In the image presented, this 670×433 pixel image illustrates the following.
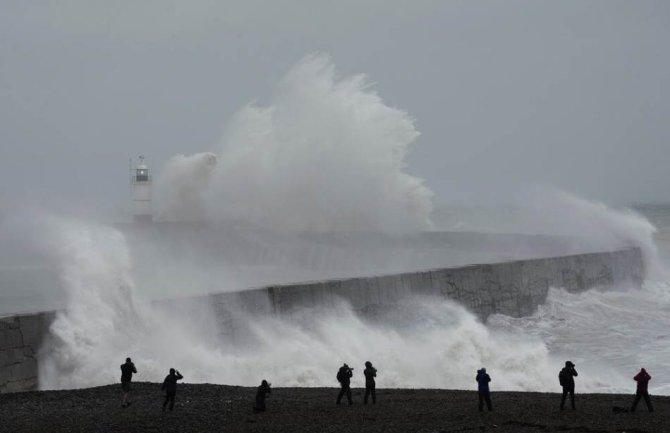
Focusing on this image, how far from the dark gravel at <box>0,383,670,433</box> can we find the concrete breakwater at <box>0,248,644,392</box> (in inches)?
29.9

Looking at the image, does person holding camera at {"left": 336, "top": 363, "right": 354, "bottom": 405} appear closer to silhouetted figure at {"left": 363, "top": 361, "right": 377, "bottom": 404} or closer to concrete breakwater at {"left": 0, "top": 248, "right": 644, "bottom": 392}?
silhouetted figure at {"left": 363, "top": 361, "right": 377, "bottom": 404}

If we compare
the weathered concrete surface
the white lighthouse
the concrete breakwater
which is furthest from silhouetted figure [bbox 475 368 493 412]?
the white lighthouse

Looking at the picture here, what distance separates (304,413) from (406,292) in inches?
276

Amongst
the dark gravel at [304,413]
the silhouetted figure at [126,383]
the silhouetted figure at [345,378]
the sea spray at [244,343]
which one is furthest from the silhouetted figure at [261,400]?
the sea spray at [244,343]

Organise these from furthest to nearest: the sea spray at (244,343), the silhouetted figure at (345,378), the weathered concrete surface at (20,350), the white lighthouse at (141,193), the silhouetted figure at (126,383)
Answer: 1. the white lighthouse at (141,193)
2. the sea spray at (244,343)
3. the weathered concrete surface at (20,350)
4. the silhouetted figure at (345,378)
5. the silhouetted figure at (126,383)

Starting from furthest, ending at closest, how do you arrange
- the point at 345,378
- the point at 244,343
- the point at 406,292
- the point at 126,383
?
the point at 406,292
the point at 244,343
the point at 345,378
the point at 126,383

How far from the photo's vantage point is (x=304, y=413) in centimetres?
805

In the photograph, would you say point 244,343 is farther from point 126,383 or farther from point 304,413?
point 304,413

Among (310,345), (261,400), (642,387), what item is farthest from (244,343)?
(642,387)

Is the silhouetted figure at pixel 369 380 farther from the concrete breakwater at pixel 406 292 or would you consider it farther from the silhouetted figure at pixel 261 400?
the concrete breakwater at pixel 406 292

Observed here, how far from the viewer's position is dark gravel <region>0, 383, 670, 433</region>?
7.38 metres

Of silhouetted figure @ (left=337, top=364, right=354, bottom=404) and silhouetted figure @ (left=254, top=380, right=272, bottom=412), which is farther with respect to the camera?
silhouetted figure @ (left=337, top=364, right=354, bottom=404)

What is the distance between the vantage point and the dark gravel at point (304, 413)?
738 centimetres

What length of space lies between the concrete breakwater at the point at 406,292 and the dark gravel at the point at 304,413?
759mm
